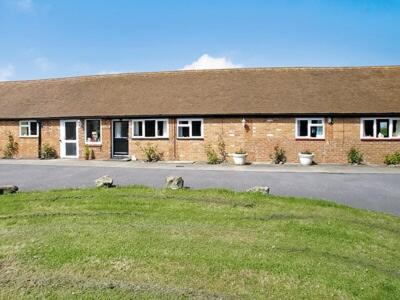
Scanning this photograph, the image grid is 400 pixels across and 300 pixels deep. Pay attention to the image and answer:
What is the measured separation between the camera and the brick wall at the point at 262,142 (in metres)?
20.9

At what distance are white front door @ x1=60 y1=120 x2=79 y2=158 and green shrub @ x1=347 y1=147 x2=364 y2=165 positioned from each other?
629 inches

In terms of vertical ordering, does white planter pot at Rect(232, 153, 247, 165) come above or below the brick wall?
below

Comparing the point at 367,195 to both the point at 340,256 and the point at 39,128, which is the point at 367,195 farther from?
the point at 39,128

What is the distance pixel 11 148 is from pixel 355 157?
20.9m

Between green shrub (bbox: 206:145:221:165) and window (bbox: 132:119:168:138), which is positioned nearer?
green shrub (bbox: 206:145:221:165)

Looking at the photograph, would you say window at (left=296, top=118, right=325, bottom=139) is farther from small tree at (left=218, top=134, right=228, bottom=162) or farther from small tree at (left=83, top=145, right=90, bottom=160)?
small tree at (left=83, top=145, right=90, bottom=160)

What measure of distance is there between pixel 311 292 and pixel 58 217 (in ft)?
19.3

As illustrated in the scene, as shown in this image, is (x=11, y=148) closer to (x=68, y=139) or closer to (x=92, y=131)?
(x=68, y=139)

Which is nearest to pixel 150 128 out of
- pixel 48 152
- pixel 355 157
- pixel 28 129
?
pixel 48 152

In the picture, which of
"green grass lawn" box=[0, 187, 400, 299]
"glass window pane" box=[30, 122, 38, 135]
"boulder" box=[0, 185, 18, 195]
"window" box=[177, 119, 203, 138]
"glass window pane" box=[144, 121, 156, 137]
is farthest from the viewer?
"glass window pane" box=[30, 122, 38, 135]

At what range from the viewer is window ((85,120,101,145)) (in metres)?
24.2

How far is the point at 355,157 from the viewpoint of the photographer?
20.7m

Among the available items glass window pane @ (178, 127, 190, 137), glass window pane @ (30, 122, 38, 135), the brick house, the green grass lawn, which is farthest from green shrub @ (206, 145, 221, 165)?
glass window pane @ (30, 122, 38, 135)

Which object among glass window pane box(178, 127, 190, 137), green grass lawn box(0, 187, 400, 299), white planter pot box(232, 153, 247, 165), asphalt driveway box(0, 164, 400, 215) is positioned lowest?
green grass lawn box(0, 187, 400, 299)
